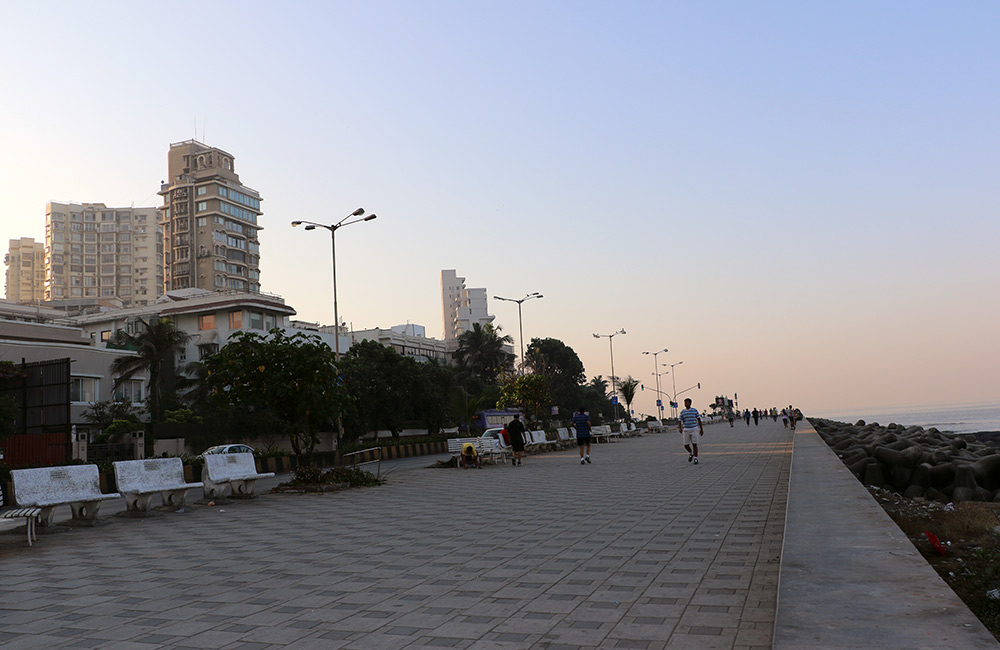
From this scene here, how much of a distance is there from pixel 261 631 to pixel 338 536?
14.6 ft

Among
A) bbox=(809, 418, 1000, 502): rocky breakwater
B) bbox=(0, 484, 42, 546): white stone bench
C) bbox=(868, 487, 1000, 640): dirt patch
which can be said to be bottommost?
bbox=(809, 418, 1000, 502): rocky breakwater

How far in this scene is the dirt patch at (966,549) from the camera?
4.79m

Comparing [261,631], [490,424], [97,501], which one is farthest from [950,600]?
[490,424]

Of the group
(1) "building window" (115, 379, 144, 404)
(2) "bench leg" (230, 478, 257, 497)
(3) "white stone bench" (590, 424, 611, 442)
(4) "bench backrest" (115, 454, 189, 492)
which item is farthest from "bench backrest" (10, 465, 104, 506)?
(1) "building window" (115, 379, 144, 404)

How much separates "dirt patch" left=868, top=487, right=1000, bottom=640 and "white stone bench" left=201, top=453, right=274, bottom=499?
38.3 feet

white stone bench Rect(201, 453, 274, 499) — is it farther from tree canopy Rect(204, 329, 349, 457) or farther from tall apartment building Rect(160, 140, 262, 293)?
tall apartment building Rect(160, 140, 262, 293)

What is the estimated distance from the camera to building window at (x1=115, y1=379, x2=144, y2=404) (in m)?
53.4

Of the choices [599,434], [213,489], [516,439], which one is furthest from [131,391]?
[213,489]

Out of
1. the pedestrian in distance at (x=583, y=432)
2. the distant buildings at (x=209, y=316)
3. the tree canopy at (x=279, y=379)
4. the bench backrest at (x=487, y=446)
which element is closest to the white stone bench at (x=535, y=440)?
the bench backrest at (x=487, y=446)

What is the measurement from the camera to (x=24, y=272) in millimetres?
151875

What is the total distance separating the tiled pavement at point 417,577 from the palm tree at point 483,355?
70021mm

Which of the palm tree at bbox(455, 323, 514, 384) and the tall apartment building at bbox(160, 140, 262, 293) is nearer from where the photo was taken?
the palm tree at bbox(455, 323, 514, 384)

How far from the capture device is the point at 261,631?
4992mm

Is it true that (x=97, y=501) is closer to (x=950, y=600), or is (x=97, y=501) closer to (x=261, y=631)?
(x=261, y=631)
